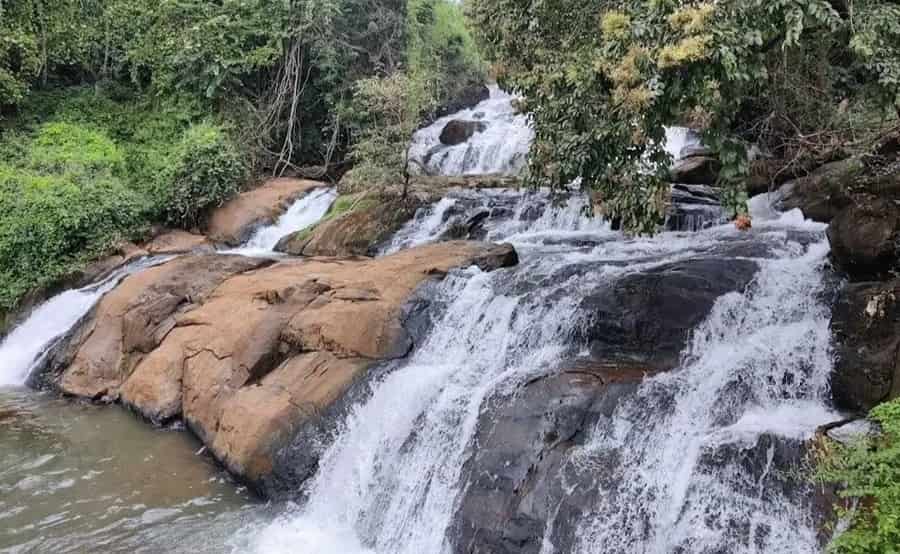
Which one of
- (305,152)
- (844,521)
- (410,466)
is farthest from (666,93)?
(305,152)

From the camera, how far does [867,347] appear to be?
615 centimetres

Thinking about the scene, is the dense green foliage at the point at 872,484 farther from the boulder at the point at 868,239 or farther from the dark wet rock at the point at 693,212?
the dark wet rock at the point at 693,212

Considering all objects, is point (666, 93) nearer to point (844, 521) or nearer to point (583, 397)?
point (583, 397)

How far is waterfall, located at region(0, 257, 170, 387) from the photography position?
11547 mm

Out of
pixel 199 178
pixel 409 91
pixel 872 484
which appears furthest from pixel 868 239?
pixel 199 178

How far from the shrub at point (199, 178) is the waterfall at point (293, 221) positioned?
1581 mm

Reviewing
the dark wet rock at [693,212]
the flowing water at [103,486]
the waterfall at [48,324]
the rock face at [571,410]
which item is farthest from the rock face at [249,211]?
the rock face at [571,410]

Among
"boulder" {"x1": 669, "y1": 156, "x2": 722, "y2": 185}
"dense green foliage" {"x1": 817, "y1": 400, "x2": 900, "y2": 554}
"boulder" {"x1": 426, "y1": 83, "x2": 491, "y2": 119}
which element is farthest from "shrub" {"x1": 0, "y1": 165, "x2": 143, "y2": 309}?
"dense green foliage" {"x1": 817, "y1": 400, "x2": 900, "y2": 554}

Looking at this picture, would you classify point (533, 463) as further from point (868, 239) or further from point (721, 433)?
point (868, 239)

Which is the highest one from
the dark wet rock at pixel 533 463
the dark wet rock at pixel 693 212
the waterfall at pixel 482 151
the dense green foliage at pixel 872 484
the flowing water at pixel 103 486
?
the waterfall at pixel 482 151

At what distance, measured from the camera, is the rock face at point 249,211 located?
15781 mm

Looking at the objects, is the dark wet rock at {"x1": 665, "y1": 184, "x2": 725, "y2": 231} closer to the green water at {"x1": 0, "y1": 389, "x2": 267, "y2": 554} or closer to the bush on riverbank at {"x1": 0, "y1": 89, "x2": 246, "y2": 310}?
the green water at {"x1": 0, "y1": 389, "x2": 267, "y2": 554}

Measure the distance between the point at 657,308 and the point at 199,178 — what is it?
475 inches

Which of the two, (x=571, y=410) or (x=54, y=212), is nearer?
(x=571, y=410)
